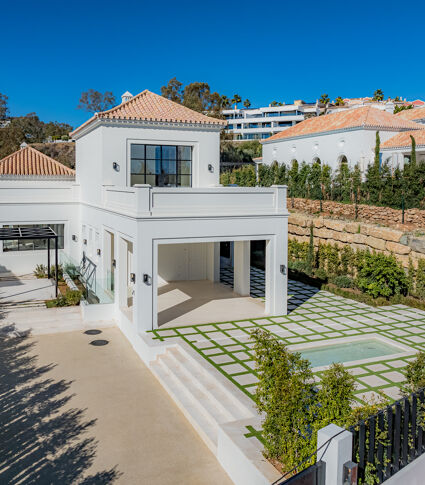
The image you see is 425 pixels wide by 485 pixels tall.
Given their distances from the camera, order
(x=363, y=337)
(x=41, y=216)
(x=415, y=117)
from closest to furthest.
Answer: (x=363, y=337)
(x=41, y=216)
(x=415, y=117)

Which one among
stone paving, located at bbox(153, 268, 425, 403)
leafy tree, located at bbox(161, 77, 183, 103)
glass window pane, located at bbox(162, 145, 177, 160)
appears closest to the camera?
stone paving, located at bbox(153, 268, 425, 403)

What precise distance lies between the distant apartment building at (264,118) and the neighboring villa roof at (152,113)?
73052 mm

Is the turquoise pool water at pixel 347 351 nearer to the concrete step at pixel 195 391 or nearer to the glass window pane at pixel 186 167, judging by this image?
the concrete step at pixel 195 391

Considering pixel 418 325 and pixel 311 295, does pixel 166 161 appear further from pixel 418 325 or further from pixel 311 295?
pixel 418 325

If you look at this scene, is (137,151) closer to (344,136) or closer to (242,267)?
(242,267)

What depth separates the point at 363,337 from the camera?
1433 cm

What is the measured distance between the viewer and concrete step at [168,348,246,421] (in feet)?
33.2

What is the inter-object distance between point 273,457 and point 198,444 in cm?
215

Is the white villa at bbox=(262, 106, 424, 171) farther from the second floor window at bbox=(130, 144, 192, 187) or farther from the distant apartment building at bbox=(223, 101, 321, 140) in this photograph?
the distant apartment building at bbox=(223, 101, 321, 140)

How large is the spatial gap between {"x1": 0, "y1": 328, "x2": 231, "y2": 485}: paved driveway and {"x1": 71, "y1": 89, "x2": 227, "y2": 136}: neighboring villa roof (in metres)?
9.49

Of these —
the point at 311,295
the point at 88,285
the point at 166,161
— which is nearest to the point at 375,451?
the point at 311,295

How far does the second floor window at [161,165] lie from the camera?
20297 millimetres

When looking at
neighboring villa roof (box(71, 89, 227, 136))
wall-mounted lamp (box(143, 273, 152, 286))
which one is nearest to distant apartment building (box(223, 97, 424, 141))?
neighboring villa roof (box(71, 89, 227, 136))

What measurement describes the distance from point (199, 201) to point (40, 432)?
822cm
